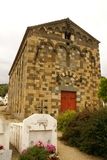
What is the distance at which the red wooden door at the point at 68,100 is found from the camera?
20.3 meters

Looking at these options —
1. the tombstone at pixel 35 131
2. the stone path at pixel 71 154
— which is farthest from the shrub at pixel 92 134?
the tombstone at pixel 35 131

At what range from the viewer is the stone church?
1916 cm

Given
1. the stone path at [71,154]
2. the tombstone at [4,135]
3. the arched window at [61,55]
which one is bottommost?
the stone path at [71,154]

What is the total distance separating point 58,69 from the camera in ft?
67.1

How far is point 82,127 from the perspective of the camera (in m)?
11.1

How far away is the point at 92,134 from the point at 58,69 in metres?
10.8

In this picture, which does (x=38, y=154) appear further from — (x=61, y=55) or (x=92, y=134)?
(x=61, y=55)

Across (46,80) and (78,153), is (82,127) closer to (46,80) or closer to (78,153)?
(78,153)

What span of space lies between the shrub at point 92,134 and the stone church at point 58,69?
25.2ft

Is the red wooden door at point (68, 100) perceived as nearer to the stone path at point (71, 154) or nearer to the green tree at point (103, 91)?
the green tree at point (103, 91)

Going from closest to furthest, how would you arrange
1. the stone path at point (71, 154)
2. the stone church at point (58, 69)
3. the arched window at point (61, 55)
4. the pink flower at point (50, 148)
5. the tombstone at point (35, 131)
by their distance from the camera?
the pink flower at point (50, 148) < the tombstone at point (35, 131) < the stone path at point (71, 154) < the stone church at point (58, 69) < the arched window at point (61, 55)

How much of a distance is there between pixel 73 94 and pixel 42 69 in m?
3.60

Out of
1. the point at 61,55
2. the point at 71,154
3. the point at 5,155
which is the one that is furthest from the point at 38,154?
the point at 61,55

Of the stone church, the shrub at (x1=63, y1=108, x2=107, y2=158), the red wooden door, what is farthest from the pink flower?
the red wooden door
